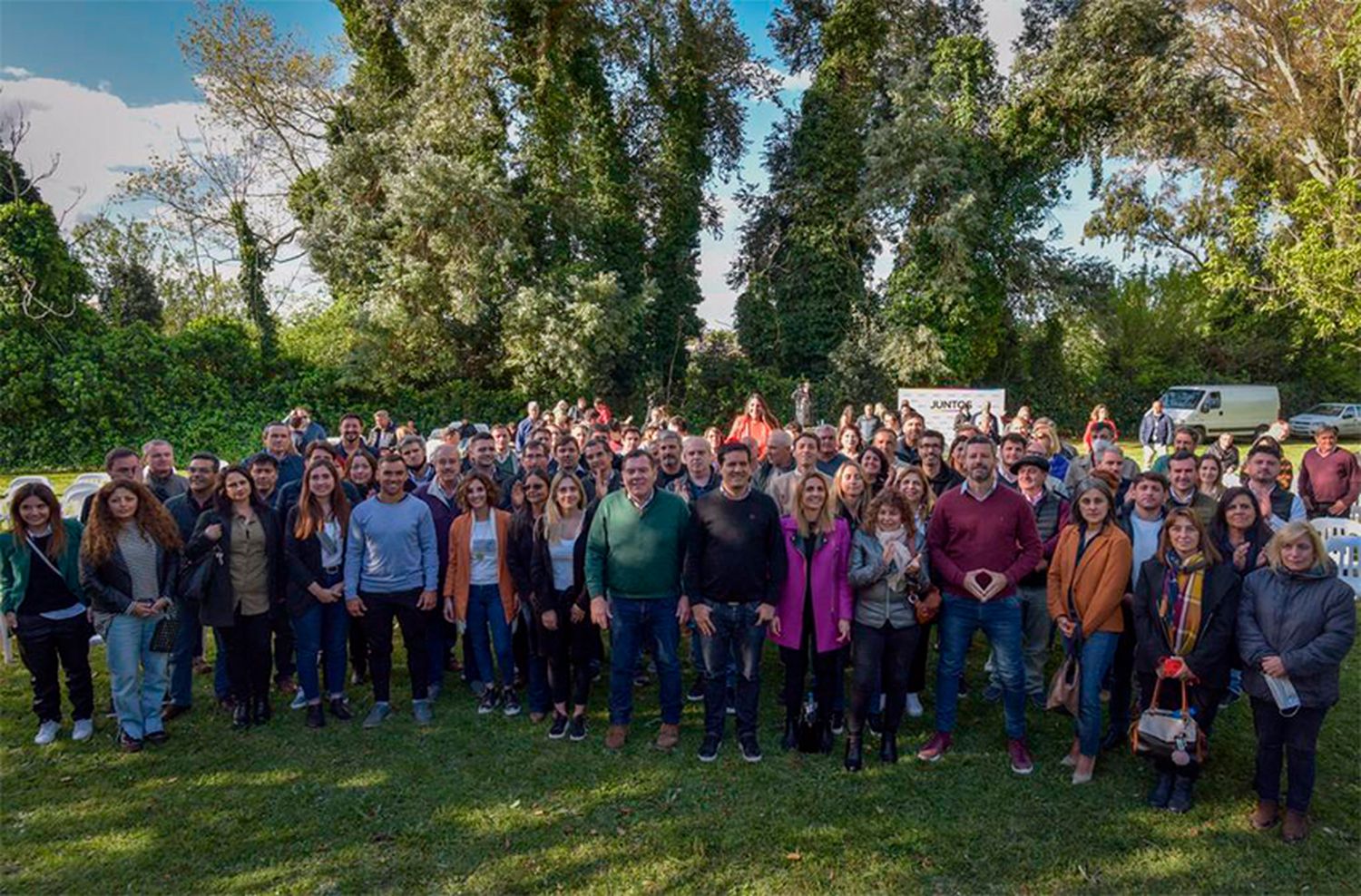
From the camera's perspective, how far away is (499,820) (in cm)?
418

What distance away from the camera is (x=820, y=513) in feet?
15.5

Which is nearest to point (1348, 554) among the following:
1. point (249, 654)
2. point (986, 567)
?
point (986, 567)

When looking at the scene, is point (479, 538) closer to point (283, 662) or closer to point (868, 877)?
point (283, 662)

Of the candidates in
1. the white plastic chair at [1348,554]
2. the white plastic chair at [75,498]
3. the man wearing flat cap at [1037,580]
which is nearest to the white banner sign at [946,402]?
the white plastic chair at [1348,554]

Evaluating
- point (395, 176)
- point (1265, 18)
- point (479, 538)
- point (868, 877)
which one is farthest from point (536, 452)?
point (1265, 18)

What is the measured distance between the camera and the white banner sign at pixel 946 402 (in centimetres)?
1916

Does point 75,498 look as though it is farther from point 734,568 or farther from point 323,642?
point 734,568

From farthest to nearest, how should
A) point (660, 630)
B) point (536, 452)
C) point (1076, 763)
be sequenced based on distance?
point (536, 452) < point (660, 630) < point (1076, 763)

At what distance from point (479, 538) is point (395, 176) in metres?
15.5

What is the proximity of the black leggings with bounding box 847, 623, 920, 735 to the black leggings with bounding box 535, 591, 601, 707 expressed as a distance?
5.81 feet

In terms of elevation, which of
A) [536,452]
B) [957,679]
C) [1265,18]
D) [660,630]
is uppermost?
[1265,18]

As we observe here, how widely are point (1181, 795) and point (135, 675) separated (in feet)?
20.6

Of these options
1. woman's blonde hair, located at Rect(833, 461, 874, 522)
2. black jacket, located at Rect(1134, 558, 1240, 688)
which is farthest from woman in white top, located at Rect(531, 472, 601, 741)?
black jacket, located at Rect(1134, 558, 1240, 688)

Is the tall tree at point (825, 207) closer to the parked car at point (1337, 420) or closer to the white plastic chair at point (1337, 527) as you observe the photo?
the parked car at point (1337, 420)
